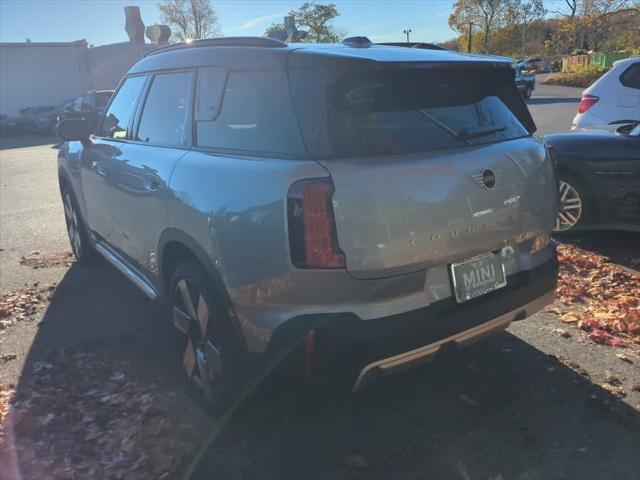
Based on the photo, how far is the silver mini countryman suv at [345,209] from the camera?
2.41 meters

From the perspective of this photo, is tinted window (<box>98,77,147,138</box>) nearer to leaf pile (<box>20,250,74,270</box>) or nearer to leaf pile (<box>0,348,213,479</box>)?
leaf pile (<box>0,348,213,479</box>)

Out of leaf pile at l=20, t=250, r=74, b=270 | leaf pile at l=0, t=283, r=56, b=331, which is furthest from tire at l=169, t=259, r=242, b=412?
leaf pile at l=20, t=250, r=74, b=270

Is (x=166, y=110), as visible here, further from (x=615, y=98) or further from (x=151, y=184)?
(x=615, y=98)

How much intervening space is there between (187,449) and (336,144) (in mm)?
1651

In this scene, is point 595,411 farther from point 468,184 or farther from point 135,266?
point 135,266

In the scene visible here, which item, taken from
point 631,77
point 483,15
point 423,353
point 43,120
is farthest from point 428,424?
point 483,15

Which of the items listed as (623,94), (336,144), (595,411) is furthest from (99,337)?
(623,94)

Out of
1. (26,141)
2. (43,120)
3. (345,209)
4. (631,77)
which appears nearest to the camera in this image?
(345,209)

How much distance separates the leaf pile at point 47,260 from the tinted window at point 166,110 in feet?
9.14

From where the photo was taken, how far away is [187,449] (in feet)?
9.33

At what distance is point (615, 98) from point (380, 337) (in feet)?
23.9

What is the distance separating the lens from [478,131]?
9.40 ft

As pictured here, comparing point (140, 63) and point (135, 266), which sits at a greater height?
point (140, 63)

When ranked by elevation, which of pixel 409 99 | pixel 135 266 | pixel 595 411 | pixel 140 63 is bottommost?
pixel 595 411
